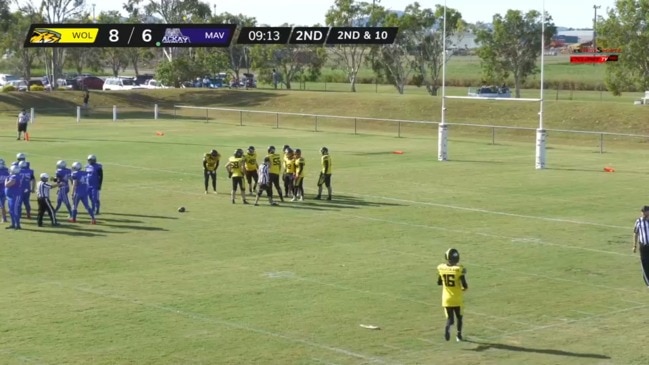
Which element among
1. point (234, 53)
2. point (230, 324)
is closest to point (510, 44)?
point (234, 53)

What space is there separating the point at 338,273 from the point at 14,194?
9653 millimetres

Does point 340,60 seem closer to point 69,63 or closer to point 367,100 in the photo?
point 367,100

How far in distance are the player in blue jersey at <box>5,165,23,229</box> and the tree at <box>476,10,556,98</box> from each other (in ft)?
196

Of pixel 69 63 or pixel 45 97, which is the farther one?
Answer: pixel 69 63

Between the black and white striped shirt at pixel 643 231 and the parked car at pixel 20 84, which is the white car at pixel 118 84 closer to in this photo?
the parked car at pixel 20 84

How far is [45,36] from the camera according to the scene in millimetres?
50438

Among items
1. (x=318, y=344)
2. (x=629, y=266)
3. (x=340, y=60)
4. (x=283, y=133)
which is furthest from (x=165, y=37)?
(x=340, y=60)

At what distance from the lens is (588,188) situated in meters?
37.5

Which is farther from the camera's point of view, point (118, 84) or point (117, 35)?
point (118, 84)

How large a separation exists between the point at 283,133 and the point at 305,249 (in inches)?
1393

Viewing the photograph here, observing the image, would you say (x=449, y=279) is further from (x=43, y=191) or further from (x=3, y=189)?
(x=3, y=189)
